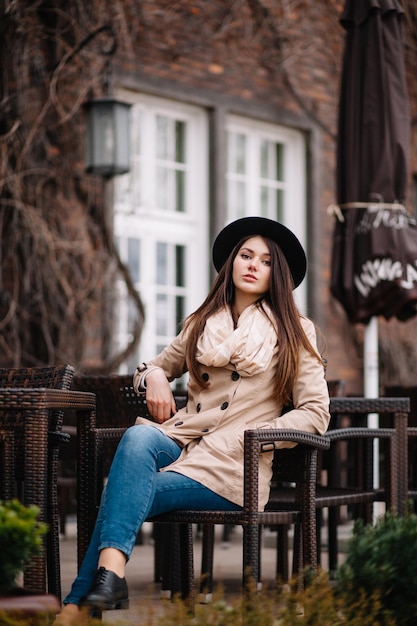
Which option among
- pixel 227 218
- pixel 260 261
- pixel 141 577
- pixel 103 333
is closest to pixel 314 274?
pixel 227 218

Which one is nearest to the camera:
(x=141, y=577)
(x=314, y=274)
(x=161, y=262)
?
(x=141, y=577)

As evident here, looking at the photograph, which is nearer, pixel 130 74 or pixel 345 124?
pixel 345 124

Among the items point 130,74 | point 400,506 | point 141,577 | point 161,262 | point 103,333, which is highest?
point 130,74

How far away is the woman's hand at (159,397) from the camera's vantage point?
12.9ft

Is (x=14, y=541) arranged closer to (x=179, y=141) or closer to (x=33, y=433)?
(x=33, y=433)

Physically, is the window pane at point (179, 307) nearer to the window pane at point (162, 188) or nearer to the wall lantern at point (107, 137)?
the window pane at point (162, 188)

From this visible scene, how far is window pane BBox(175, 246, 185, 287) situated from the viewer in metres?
9.40

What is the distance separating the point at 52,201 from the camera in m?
8.21

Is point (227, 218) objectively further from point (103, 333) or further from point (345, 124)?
point (345, 124)

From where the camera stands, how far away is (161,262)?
9305 millimetres

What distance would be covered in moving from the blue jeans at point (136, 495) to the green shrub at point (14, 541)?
0.87 m

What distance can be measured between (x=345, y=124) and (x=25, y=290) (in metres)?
2.50

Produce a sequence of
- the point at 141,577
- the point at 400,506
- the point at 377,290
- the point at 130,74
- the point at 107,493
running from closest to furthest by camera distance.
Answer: the point at 107,493 → the point at 400,506 → the point at 141,577 → the point at 377,290 → the point at 130,74

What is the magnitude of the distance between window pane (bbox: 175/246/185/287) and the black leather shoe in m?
6.13
